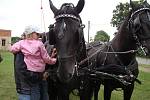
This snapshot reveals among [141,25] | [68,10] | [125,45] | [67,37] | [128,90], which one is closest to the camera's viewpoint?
[67,37]

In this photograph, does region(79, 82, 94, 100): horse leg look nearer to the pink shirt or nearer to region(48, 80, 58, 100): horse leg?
region(48, 80, 58, 100): horse leg

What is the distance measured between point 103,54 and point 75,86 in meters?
1.42

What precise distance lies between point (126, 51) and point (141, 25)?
0.75 metres

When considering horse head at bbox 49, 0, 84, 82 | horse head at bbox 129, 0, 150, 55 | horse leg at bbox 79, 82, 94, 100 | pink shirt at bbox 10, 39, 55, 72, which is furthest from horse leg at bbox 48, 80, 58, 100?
horse head at bbox 129, 0, 150, 55

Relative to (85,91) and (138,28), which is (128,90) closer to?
(85,91)

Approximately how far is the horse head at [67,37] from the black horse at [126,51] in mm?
1557

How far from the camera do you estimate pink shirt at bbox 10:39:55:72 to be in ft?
19.5

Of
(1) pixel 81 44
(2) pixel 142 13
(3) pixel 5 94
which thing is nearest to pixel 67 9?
(1) pixel 81 44

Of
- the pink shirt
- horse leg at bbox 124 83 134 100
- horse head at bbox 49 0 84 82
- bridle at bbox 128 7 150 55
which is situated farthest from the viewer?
horse leg at bbox 124 83 134 100

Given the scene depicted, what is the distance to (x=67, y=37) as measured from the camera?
495 cm

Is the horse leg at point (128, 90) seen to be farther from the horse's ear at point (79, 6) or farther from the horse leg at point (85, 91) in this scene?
the horse's ear at point (79, 6)

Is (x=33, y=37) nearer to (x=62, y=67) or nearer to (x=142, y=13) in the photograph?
(x=62, y=67)

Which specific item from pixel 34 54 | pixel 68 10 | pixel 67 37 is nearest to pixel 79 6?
pixel 68 10

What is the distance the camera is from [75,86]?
20.4 feet
